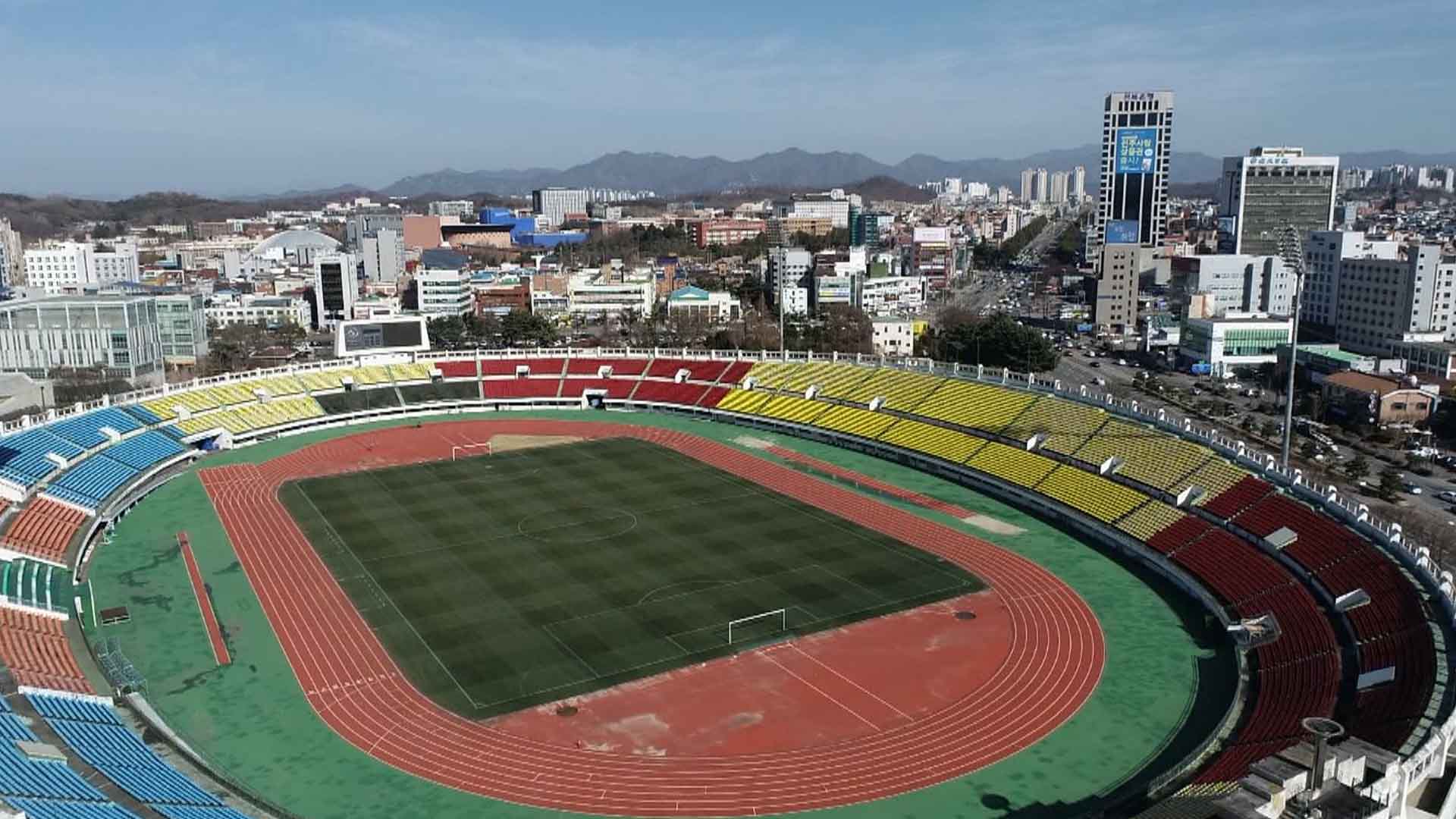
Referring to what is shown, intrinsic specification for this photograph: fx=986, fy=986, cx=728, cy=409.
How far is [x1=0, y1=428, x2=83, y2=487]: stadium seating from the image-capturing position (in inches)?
1357

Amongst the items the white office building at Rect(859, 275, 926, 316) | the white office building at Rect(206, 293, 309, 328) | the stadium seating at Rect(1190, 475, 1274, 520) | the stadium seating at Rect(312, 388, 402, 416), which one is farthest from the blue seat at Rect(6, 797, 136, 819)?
the white office building at Rect(859, 275, 926, 316)

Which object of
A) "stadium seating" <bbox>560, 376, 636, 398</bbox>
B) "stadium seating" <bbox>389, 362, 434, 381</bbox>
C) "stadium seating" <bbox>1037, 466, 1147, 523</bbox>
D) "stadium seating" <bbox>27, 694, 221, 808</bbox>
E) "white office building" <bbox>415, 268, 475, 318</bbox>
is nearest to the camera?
"stadium seating" <bbox>27, 694, 221, 808</bbox>

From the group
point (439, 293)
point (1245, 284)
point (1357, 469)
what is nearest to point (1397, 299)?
point (1245, 284)

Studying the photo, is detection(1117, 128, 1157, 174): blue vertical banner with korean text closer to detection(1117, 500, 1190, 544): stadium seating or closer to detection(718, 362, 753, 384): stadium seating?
detection(718, 362, 753, 384): stadium seating

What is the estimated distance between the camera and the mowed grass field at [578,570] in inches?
955

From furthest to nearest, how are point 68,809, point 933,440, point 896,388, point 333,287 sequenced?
point 333,287 → point 896,388 → point 933,440 → point 68,809

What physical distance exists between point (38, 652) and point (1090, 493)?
1227 inches

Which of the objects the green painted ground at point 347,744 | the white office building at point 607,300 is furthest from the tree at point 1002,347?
the white office building at point 607,300

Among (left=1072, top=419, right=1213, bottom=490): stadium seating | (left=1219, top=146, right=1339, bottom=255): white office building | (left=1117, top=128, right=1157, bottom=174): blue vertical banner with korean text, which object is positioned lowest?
(left=1072, top=419, right=1213, bottom=490): stadium seating

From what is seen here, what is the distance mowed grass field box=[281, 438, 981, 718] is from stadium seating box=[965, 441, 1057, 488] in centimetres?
769

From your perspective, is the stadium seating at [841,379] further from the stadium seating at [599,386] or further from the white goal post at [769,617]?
the white goal post at [769,617]

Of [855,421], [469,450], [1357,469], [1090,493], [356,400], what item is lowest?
[1357,469]

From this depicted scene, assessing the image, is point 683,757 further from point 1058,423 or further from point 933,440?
point 1058,423

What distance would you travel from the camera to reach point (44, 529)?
3127 cm
